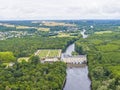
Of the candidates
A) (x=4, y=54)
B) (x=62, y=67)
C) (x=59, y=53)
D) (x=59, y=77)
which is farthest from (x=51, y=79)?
(x=59, y=53)

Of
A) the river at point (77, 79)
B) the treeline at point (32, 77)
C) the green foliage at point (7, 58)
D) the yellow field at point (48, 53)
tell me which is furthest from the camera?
the yellow field at point (48, 53)

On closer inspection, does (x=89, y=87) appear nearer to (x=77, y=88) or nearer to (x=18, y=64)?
(x=77, y=88)

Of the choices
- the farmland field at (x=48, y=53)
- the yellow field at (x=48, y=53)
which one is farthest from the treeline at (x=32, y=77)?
the farmland field at (x=48, y=53)

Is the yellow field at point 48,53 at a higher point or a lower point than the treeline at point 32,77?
lower

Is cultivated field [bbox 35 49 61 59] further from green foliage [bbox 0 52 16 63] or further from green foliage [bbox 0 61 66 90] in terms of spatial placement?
green foliage [bbox 0 61 66 90]

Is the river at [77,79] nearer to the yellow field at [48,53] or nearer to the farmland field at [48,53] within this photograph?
the yellow field at [48,53]

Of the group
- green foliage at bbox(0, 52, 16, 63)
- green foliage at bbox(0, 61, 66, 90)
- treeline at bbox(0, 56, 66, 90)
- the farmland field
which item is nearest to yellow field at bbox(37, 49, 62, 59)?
the farmland field

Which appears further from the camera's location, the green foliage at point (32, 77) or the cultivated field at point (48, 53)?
the cultivated field at point (48, 53)

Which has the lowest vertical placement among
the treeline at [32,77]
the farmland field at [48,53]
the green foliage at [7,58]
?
the farmland field at [48,53]

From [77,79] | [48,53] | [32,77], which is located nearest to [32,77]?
[32,77]
